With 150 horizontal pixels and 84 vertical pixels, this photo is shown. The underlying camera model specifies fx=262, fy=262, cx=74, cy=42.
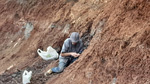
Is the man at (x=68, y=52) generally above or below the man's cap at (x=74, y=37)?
below

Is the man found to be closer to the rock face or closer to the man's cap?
the man's cap

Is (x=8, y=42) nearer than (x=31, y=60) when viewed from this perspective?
No

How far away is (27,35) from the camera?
1076 cm

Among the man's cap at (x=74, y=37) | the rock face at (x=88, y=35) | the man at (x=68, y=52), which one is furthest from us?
the man at (x=68, y=52)

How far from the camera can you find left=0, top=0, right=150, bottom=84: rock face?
4773 millimetres

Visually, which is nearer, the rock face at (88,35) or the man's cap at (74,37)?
the rock face at (88,35)

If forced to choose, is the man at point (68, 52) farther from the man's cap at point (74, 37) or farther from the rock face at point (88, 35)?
the rock face at point (88, 35)

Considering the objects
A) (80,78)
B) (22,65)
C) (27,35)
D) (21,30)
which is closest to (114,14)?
(80,78)

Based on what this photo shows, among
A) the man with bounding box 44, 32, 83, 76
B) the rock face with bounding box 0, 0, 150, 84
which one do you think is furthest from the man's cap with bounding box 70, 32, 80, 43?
the rock face with bounding box 0, 0, 150, 84

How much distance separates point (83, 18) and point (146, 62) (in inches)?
171

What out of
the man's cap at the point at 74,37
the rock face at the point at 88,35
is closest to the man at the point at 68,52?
the man's cap at the point at 74,37

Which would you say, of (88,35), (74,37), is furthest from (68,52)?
(88,35)

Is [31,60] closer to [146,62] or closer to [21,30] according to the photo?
[21,30]

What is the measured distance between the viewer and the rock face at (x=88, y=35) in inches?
188
